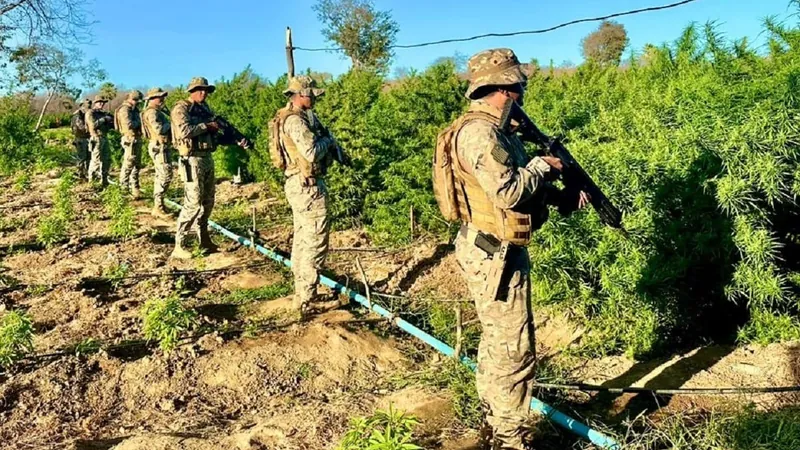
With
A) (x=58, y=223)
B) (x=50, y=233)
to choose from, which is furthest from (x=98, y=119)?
(x=50, y=233)

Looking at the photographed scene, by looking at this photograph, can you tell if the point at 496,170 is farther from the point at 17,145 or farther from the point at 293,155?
the point at 17,145

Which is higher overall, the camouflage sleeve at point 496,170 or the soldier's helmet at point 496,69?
the soldier's helmet at point 496,69

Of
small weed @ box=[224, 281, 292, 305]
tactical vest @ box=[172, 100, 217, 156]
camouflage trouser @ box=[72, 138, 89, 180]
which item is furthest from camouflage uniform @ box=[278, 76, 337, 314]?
camouflage trouser @ box=[72, 138, 89, 180]

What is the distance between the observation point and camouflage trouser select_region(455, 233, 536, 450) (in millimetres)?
Answer: 3469

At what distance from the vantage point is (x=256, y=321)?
5941mm

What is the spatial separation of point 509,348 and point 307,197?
3.04m

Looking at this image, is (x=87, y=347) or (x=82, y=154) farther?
(x=82, y=154)

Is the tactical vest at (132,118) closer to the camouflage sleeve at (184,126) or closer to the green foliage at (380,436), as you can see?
the camouflage sleeve at (184,126)

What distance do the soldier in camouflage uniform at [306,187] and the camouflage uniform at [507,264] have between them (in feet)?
8.53

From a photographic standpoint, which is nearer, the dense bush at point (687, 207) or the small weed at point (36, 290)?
the dense bush at point (687, 207)

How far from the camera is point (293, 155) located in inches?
237

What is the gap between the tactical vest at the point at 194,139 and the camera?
816 centimetres

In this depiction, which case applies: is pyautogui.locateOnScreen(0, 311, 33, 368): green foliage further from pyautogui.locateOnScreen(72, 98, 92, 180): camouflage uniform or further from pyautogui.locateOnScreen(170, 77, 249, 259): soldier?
pyautogui.locateOnScreen(72, 98, 92, 180): camouflage uniform

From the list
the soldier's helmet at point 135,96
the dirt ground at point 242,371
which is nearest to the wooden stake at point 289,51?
the soldier's helmet at point 135,96
